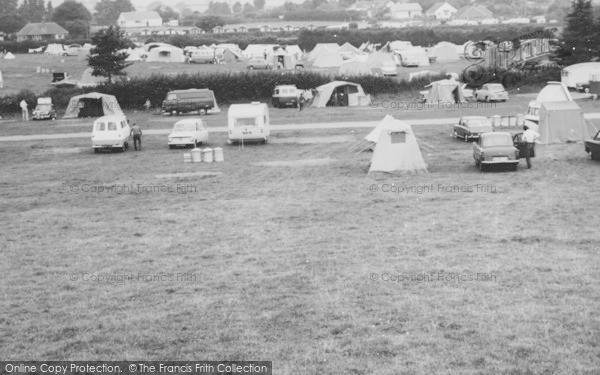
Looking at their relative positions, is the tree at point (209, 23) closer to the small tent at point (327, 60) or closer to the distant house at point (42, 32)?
the distant house at point (42, 32)

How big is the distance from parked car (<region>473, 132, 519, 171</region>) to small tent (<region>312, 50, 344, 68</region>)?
4881 centimetres

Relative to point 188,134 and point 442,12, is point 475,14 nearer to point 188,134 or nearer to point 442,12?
point 442,12

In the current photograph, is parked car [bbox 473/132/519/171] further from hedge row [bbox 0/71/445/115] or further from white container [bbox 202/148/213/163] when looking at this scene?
hedge row [bbox 0/71/445/115]

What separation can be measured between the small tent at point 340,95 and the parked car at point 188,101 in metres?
7.03

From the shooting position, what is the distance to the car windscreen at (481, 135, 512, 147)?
89.0 ft

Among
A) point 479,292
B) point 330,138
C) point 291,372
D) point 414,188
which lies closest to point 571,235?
point 479,292

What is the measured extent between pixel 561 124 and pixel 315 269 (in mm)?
19758

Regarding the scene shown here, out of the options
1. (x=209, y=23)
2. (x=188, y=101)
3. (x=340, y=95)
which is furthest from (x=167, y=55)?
(x=209, y=23)

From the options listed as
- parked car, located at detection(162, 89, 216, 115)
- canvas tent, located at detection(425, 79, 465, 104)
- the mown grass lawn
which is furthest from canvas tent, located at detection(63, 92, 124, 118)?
the mown grass lawn

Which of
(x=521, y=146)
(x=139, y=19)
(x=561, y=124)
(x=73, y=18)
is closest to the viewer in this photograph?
(x=521, y=146)

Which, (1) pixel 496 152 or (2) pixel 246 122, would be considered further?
(2) pixel 246 122

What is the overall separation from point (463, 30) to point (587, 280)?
103m

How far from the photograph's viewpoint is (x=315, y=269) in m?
15.6

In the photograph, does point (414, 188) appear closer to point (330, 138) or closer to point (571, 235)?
point (571, 235)
